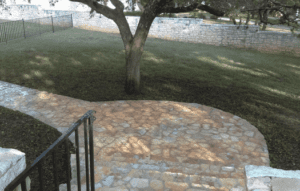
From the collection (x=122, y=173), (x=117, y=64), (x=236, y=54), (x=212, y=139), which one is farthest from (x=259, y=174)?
(x=236, y=54)

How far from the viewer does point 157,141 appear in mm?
5586

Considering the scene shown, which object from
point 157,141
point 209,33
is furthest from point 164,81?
point 209,33

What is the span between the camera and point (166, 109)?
7340 millimetres

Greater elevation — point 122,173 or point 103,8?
point 103,8

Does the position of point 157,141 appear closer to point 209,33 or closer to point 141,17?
point 141,17

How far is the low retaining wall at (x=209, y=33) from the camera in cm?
1667

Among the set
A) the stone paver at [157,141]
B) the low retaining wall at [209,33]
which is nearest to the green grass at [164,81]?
the stone paver at [157,141]

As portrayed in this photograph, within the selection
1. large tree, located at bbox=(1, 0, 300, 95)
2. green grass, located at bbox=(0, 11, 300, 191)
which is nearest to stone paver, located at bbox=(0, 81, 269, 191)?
green grass, located at bbox=(0, 11, 300, 191)

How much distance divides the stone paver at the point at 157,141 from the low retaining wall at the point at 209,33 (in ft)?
35.9

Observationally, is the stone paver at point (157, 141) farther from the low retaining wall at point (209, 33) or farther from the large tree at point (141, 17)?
the low retaining wall at point (209, 33)

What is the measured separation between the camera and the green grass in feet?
18.6

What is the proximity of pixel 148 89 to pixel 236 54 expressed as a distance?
9.21 meters

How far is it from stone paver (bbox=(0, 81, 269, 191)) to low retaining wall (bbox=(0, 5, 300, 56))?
35.9ft

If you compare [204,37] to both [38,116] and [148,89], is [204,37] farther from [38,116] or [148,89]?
[38,116]
